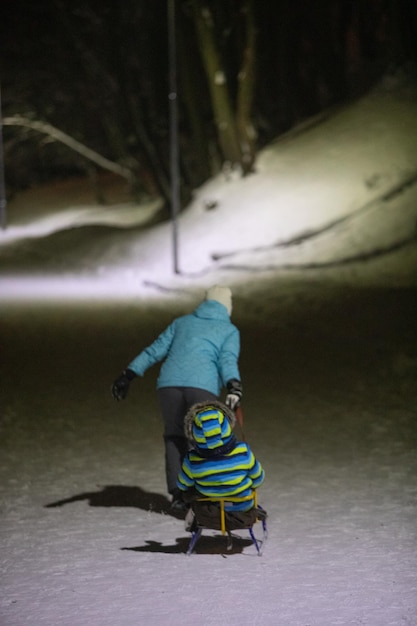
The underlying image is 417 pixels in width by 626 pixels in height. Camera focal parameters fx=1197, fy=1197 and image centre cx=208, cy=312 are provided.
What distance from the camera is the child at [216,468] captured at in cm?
654

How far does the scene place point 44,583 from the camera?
20.2ft

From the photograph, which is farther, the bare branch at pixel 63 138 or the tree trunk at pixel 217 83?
the bare branch at pixel 63 138

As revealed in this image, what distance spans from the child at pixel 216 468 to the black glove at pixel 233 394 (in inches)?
8.6

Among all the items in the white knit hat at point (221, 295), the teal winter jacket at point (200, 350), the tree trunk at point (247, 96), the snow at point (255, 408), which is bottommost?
the snow at point (255, 408)

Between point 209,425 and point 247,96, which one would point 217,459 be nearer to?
point 209,425

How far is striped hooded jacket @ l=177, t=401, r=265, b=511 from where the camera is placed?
653 centimetres

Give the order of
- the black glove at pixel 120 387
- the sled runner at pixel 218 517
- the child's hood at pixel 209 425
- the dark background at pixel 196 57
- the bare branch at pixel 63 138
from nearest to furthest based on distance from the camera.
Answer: the child's hood at pixel 209 425 → the sled runner at pixel 218 517 → the black glove at pixel 120 387 → the dark background at pixel 196 57 → the bare branch at pixel 63 138

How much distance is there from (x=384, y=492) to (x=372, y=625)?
3154 millimetres

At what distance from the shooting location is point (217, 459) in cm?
666

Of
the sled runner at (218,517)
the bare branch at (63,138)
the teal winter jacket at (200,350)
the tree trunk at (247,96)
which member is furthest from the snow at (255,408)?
the bare branch at (63,138)

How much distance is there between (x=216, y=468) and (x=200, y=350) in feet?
3.40

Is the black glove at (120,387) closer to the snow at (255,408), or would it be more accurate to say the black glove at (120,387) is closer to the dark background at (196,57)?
the snow at (255,408)

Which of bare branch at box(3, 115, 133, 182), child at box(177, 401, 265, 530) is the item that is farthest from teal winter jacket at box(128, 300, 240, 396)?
bare branch at box(3, 115, 133, 182)

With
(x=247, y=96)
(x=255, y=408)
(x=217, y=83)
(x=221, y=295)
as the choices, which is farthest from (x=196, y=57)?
(x=221, y=295)
